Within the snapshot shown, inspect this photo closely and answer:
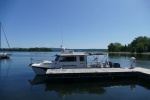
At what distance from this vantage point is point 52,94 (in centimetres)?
1645

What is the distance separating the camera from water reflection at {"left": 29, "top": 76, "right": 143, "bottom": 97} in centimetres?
1734

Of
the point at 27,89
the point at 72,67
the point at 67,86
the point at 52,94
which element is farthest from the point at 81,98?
the point at 72,67

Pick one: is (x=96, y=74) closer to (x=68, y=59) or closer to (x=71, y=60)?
(x=71, y=60)

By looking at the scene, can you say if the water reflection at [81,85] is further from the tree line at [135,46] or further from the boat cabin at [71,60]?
the tree line at [135,46]

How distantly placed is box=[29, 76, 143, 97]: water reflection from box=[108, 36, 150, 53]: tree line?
323 feet

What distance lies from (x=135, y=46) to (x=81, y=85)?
10800 centimetres

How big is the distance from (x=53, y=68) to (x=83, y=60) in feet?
10.6

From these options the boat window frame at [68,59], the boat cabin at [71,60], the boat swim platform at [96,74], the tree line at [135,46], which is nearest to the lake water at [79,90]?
the boat swim platform at [96,74]

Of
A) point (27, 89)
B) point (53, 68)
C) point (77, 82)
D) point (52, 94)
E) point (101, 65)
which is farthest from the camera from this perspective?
point (101, 65)

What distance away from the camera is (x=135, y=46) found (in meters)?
122

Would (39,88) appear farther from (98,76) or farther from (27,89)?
(98,76)

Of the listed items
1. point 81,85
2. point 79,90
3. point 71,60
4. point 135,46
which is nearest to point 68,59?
point 71,60

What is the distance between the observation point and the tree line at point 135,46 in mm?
115000

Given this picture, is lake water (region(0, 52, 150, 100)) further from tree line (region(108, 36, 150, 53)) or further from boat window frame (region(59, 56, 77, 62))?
tree line (region(108, 36, 150, 53))
